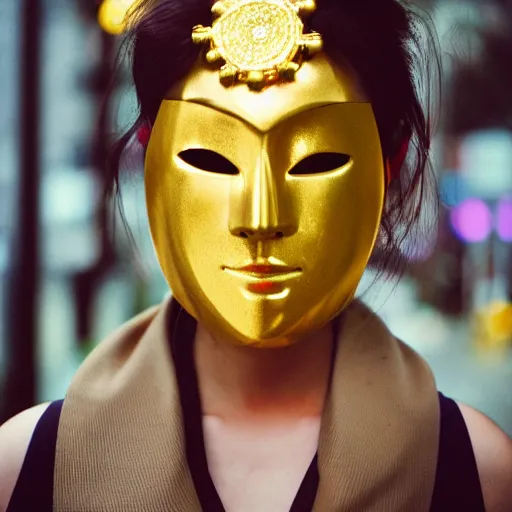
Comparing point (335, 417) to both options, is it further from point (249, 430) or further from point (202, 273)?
point (202, 273)

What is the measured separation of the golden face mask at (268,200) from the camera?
727 mm

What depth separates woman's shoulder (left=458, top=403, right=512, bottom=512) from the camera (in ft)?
2.61

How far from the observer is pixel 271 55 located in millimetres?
736

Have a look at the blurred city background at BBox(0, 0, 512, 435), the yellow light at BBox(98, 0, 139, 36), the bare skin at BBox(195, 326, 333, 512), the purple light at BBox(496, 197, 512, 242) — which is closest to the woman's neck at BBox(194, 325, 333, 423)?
the bare skin at BBox(195, 326, 333, 512)

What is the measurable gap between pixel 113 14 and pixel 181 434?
27.8 inches

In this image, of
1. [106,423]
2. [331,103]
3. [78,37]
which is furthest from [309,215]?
[78,37]

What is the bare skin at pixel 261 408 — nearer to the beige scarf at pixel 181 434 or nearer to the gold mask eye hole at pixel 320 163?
the beige scarf at pixel 181 434

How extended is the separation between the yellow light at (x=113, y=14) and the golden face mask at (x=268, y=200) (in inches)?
13.4

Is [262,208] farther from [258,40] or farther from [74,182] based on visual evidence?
[74,182]

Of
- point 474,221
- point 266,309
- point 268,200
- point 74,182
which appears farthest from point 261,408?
point 474,221

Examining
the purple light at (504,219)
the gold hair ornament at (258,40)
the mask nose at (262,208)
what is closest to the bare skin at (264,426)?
the mask nose at (262,208)

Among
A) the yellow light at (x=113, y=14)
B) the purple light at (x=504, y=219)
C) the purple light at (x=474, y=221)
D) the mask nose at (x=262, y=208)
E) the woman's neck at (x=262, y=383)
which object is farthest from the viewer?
the purple light at (x=474, y=221)

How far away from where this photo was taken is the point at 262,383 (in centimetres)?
83

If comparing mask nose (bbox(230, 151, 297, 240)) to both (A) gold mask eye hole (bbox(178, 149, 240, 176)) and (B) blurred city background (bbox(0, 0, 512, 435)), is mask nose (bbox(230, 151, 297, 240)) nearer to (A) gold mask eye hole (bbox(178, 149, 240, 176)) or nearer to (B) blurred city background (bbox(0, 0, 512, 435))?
(A) gold mask eye hole (bbox(178, 149, 240, 176))
